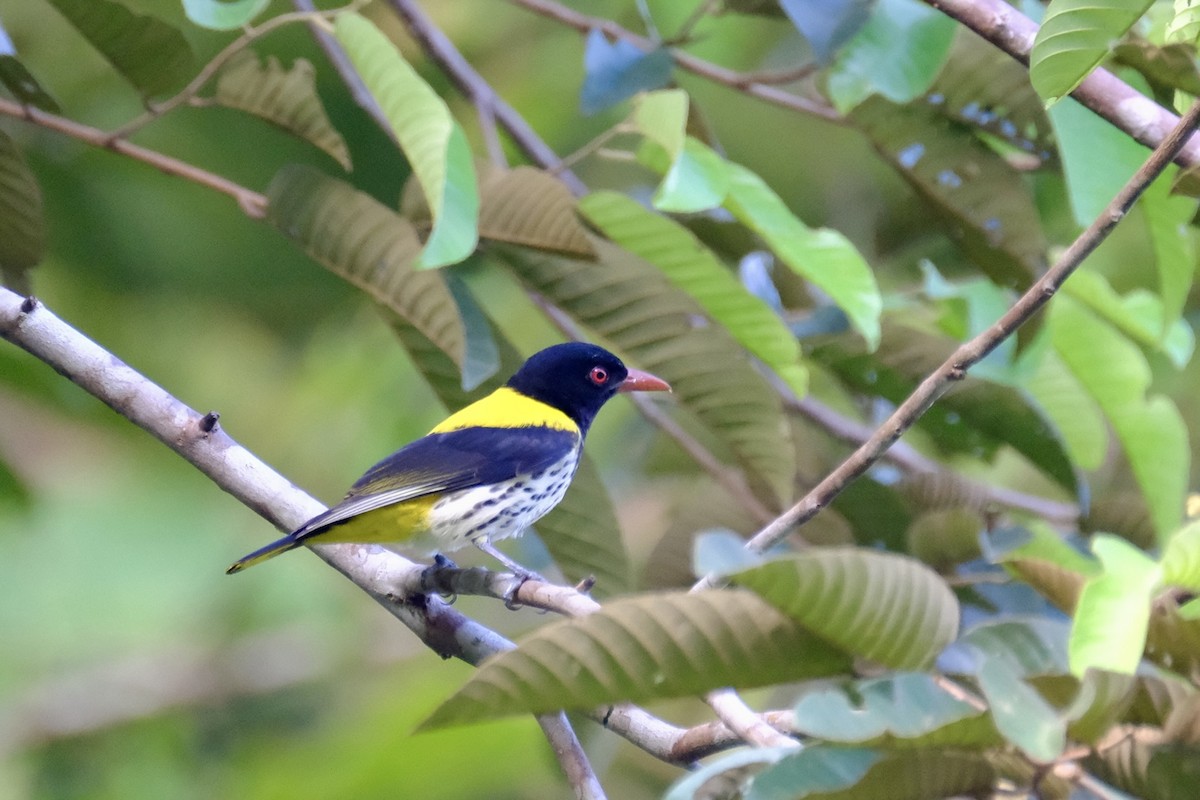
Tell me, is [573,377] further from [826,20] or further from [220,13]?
[220,13]

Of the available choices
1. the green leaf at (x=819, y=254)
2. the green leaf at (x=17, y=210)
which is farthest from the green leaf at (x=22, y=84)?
the green leaf at (x=819, y=254)

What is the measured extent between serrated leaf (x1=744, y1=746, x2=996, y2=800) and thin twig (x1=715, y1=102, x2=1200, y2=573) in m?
0.40

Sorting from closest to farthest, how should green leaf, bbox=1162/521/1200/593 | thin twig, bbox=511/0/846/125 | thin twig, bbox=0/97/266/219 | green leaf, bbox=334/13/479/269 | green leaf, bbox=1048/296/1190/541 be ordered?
1. green leaf, bbox=1162/521/1200/593
2. green leaf, bbox=334/13/479/269
3. thin twig, bbox=0/97/266/219
4. green leaf, bbox=1048/296/1190/541
5. thin twig, bbox=511/0/846/125

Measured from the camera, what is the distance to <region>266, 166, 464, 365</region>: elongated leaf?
116 inches

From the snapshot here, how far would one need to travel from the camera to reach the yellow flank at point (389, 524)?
9.58 ft

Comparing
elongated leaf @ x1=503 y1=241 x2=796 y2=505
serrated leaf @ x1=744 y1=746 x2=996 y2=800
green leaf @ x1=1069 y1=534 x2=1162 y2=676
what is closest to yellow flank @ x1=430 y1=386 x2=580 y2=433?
elongated leaf @ x1=503 y1=241 x2=796 y2=505

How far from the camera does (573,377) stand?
394cm

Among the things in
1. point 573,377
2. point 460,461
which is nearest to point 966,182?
point 573,377

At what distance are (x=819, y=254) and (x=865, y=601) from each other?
167 centimetres

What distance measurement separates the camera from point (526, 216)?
3.04 metres

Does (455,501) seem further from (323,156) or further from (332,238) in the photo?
(323,156)

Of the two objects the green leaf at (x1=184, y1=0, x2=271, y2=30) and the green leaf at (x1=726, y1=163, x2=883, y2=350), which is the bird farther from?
the green leaf at (x1=184, y1=0, x2=271, y2=30)

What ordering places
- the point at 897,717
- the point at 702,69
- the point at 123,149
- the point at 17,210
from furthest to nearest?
the point at 702,69
the point at 123,149
the point at 17,210
the point at 897,717

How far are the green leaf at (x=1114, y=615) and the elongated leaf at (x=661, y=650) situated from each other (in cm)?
46
